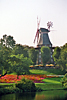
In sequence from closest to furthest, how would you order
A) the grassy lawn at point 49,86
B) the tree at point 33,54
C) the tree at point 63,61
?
the grassy lawn at point 49,86 → the tree at point 63,61 → the tree at point 33,54

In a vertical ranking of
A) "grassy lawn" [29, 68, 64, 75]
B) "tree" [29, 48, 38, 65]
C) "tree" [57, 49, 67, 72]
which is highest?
"tree" [29, 48, 38, 65]

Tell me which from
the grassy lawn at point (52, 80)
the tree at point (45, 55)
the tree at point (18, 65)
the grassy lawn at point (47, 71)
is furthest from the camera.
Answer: the tree at point (45, 55)

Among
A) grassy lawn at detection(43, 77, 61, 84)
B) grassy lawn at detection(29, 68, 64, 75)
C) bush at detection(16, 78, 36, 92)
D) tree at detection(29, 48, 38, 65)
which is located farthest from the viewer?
tree at detection(29, 48, 38, 65)

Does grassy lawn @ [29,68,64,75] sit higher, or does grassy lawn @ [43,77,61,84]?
grassy lawn @ [29,68,64,75]

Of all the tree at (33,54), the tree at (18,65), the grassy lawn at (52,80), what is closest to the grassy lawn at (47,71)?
the tree at (33,54)

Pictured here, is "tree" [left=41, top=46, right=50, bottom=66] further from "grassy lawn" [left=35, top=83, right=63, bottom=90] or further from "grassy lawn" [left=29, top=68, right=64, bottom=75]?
"grassy lawn" [left=35, top=83, right=63, bottom=90]

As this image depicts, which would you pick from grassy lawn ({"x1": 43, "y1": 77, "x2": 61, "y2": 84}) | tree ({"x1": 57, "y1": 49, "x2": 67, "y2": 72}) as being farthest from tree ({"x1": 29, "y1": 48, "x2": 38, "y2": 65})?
grassy lawn ({"x1": 43, "y1": 77, "x2": 61, "y2": 84})

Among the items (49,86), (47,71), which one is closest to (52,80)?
(49,86)

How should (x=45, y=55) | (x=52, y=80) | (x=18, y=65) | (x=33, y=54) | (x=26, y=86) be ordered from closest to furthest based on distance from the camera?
(x=26, y=86)
(x=52, y=80)
(x=18, y=65)
(x=45, y=55)
(x=33, y=54)

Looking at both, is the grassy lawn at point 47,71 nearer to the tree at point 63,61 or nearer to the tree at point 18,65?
the tree at point 63,61

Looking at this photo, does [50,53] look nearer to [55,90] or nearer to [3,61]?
[3,61]

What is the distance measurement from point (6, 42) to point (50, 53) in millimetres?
19589

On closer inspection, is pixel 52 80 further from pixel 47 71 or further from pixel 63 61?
pixel 47 71

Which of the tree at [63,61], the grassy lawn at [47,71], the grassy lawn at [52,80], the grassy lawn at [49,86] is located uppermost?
the tree at [63,61]
